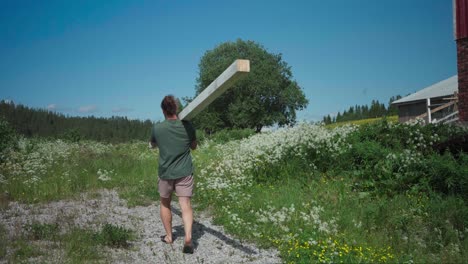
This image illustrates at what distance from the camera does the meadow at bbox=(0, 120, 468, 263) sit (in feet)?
19.2

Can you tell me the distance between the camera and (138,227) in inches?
290

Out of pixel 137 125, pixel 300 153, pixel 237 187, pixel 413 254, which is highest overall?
pixel 137 125

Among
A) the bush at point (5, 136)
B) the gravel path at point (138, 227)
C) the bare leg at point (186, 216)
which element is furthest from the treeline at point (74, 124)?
the bare leg at point (186, 216)

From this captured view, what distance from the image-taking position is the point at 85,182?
1130 centimetres

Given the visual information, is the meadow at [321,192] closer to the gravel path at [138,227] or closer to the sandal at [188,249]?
the gravel path at [138,227]

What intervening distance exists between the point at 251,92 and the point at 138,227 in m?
34.2

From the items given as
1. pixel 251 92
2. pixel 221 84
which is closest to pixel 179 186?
pixel 221 84

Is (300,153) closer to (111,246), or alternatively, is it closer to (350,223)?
(350,223)

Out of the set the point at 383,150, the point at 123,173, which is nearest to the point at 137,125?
the point at 123,173

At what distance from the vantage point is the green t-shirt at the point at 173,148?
5.92m

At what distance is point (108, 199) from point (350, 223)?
6.08 metres

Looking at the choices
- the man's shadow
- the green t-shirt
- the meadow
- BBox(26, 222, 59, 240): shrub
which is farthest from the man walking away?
BBox(26, 222, 59, 240): shrub

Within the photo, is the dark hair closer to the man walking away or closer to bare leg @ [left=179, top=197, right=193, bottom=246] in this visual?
the man walking away

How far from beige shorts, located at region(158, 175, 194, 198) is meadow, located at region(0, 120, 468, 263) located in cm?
104
